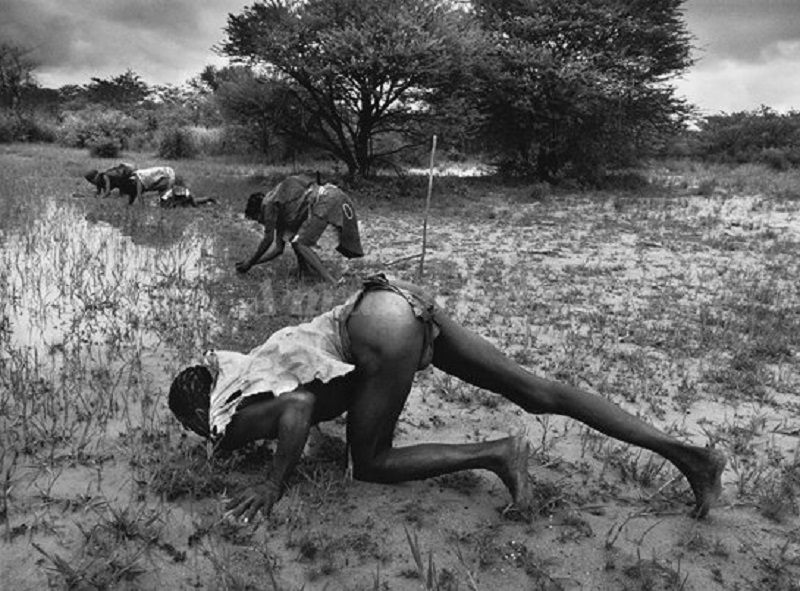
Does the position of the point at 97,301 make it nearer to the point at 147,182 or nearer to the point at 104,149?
the point at 147,182

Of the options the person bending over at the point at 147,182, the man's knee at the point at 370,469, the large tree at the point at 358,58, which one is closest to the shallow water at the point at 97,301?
the man's knee at the point at 370,469

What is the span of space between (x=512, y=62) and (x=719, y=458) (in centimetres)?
1598

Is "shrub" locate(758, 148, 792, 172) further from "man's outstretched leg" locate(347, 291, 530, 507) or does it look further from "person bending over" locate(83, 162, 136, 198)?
"man's outstretched leg" locate(347, 291, 530, 507)

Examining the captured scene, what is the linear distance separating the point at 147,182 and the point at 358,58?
5150 mm

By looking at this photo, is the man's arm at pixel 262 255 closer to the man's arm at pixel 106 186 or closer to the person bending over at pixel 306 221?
the person bending over at pixel 306 221

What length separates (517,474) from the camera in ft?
7.98

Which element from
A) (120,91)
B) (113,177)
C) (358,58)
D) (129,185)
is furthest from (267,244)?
(120,91)

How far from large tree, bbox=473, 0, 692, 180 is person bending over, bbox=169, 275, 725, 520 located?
14959 mm

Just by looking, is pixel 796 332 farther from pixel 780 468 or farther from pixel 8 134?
pixel 8 134

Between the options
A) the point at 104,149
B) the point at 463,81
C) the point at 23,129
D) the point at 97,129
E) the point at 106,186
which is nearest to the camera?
the point at 106,186

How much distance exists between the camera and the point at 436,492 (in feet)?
8.56

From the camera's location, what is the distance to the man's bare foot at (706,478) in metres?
2.32

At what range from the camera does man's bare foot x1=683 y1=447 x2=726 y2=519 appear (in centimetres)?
232

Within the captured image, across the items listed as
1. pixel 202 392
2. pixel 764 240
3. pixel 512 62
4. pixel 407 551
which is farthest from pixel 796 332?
pixel 512 62
